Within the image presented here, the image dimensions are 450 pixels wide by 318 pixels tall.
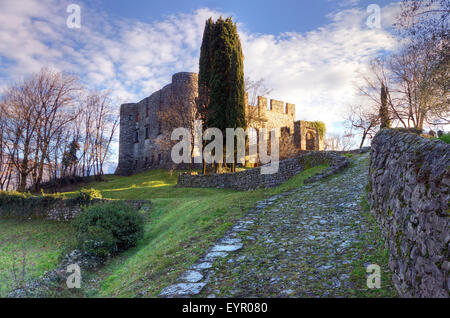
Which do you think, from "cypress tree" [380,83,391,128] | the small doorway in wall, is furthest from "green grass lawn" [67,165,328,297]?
the small doorway in wall

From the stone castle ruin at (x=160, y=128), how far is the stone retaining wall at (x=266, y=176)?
11791mm

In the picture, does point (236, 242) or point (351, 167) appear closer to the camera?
point (236, 242)

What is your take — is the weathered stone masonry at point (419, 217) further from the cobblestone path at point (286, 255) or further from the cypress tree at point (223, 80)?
the cypress tree at point (223, 80)

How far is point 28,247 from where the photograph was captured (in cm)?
1361

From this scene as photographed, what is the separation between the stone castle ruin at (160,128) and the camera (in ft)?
114

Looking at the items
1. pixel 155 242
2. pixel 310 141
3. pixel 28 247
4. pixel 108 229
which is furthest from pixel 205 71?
pixel 310 141

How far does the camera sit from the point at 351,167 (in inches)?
542

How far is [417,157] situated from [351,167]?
10.3 m
